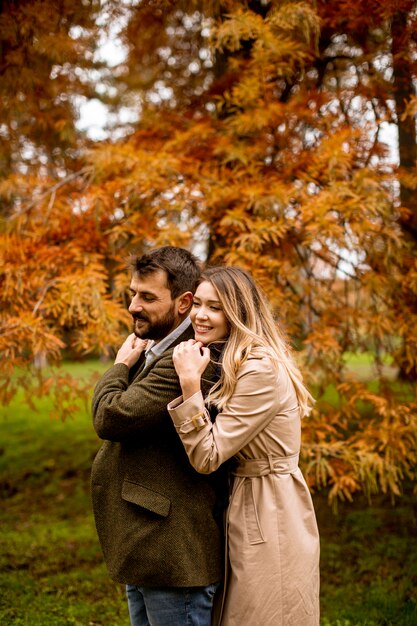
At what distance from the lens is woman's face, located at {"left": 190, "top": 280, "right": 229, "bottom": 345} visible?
2.17m

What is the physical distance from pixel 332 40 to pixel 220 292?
3.41 m

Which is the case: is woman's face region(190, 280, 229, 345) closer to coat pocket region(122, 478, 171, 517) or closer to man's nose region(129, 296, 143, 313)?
man's nose region(129, 296, 143, 313)

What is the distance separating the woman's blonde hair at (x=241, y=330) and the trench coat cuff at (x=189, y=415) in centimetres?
11

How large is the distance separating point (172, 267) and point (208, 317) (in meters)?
0.26

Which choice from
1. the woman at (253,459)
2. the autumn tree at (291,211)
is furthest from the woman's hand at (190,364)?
the autumn tree at (291,211)

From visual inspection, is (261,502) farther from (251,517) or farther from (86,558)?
(86,558)

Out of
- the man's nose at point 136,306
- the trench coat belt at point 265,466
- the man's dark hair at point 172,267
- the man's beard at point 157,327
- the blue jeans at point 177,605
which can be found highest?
the man's dark hair at point 172,267

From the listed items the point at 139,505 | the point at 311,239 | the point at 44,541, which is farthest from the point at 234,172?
the point at 44,541

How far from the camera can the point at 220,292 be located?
2.16m

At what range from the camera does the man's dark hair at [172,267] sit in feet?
7.47

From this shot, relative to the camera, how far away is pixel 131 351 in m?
2.37

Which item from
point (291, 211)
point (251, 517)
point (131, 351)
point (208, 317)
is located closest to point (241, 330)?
point (208, 317)

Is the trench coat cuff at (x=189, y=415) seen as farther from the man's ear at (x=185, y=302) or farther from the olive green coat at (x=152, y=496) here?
the man's ear at (x=185, y=302)

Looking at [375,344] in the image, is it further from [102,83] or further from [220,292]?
[102,83]
